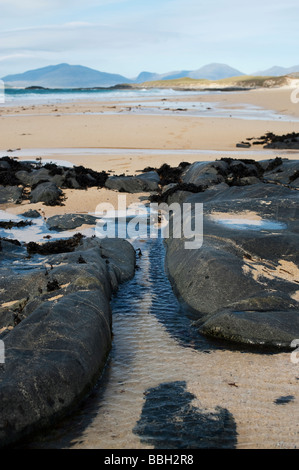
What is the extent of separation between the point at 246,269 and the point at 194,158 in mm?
12598

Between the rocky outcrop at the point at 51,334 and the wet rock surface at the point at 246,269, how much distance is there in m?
1.37

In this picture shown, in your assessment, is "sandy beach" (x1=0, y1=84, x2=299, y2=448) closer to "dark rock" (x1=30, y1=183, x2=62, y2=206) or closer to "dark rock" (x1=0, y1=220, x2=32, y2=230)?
"dark rock" (x1=30, y1=183, x2=62, y2=206)

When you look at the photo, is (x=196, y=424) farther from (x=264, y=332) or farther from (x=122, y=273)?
(x=122, y=273)

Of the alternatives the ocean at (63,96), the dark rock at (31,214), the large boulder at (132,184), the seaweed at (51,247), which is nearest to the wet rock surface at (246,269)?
the seaweed at (51,247)

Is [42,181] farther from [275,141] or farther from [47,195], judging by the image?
[275,141]

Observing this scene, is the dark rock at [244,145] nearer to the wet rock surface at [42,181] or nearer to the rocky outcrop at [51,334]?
the wet rock surface at [42,181]

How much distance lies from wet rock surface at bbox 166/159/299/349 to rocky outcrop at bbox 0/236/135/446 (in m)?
1.37

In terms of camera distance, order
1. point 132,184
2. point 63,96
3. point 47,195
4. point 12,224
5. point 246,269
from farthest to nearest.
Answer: point 63,96 < point 132,184 < point 47,195 < point 12,224 < point 246,269

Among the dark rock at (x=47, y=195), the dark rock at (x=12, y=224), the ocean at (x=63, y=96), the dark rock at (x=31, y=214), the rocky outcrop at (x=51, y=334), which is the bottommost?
the rocky outcrop at (x=51, y=334)

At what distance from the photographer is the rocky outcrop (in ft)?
15.3

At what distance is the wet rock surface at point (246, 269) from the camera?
641cm

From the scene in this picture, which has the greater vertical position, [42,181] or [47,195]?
[42,181]

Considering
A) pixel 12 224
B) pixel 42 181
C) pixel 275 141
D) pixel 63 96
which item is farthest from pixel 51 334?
pixel 63 96

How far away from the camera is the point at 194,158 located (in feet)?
64.4
